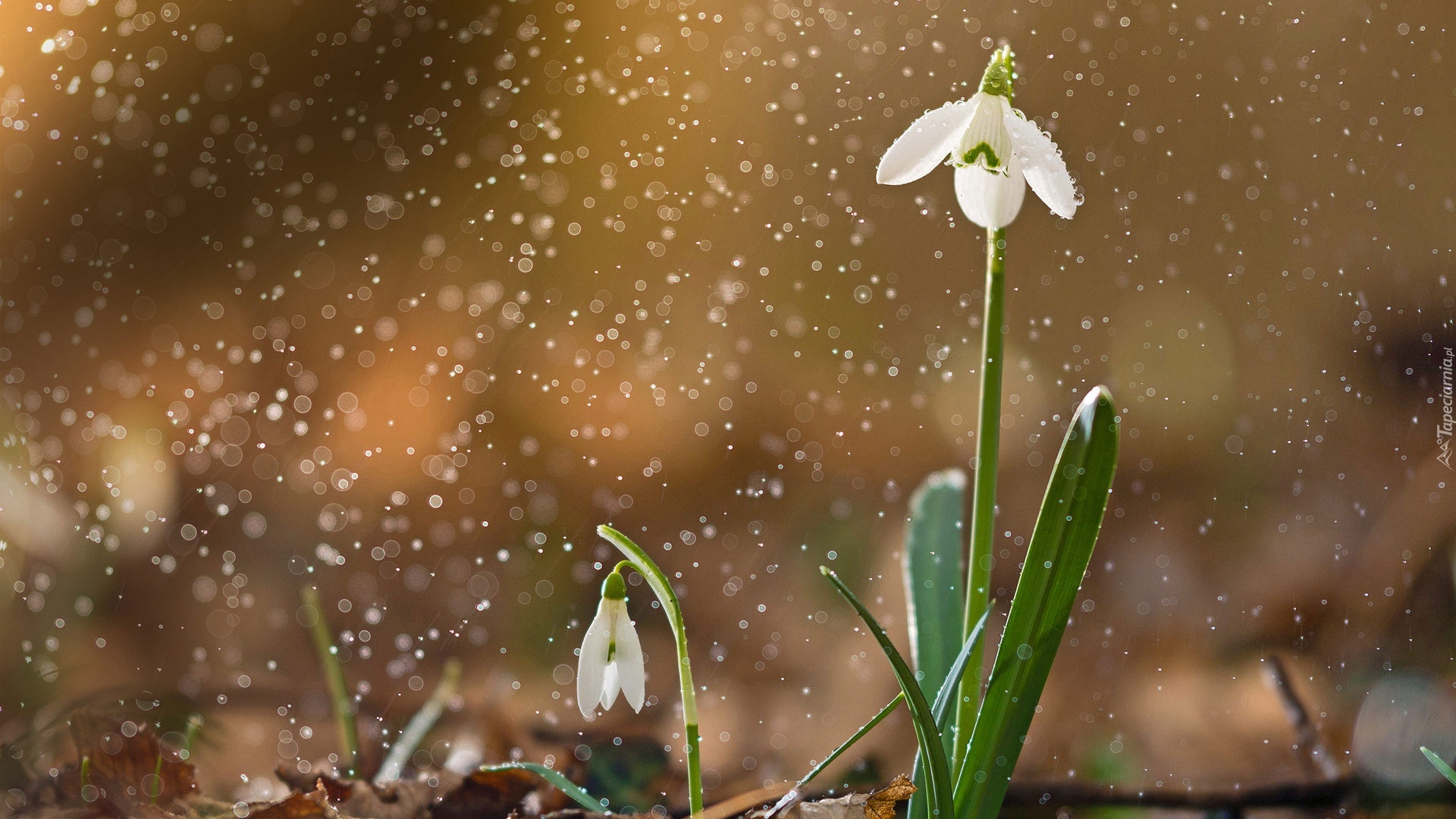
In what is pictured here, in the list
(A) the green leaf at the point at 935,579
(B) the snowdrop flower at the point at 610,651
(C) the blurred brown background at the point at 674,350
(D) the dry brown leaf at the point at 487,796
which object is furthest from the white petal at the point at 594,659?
(C) the blurred brown background at the point at 674,350

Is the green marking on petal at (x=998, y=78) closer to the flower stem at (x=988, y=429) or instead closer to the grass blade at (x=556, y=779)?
the flower stem at (x=988, y=429)

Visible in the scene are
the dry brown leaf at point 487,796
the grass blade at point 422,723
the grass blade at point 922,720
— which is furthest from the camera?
the grass blade at point 422,723

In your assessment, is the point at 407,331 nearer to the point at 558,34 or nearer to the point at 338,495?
the point at 338,495

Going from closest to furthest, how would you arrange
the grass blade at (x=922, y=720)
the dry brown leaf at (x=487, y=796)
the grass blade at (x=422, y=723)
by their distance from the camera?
the grass blade at (x=922, y=720) < the dry brown leaf at (x=487, y=796) < the grass blade at (x=422, y=723)

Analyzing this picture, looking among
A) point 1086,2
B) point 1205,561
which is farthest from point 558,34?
point 1205,561

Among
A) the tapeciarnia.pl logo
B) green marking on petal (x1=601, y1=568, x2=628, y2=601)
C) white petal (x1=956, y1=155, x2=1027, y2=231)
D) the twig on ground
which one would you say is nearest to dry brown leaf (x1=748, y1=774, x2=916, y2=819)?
green marking on petal (x1=601, y1=568, x2=628, y2=601)

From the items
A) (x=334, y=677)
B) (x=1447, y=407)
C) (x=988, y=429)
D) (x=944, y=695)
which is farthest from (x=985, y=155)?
(x=334, y=677)

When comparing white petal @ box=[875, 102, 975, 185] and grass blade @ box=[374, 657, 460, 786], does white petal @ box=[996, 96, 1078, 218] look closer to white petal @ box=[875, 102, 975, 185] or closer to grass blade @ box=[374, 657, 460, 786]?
white petal @ box=[875, 102, 975, 185]
